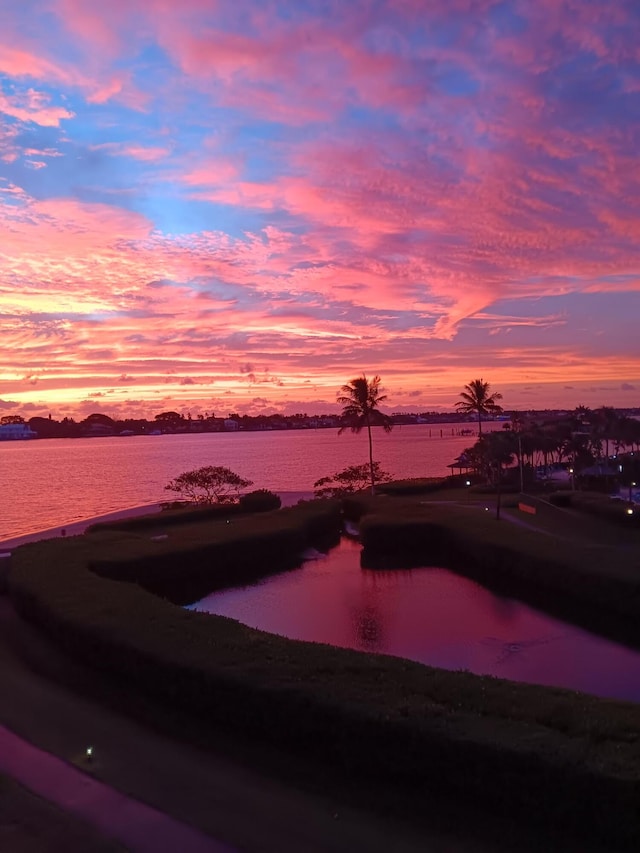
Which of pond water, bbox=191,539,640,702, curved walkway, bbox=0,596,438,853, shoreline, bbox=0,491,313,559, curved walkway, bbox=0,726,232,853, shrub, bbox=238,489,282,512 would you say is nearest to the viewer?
curved walkway, bbox=0,726,232,853

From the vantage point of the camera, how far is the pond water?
18156 mm

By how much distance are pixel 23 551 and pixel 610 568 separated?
2123 centimetres

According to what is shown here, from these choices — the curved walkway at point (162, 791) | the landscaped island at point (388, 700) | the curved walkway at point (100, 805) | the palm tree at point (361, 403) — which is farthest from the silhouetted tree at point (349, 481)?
the curved walkway at point (100, 805)

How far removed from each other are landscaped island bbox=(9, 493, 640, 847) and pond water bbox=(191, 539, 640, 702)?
276 centimetres

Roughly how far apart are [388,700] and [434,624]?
10897 mm

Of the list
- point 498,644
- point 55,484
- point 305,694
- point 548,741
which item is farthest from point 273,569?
point 55,484

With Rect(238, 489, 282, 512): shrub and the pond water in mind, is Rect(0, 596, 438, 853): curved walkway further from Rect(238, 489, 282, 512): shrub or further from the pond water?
Rect(238, 489, 282, 512): shrub

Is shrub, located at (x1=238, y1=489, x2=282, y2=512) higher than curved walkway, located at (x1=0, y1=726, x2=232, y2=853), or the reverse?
shrub, located at (x1=238, y1=489, x2=282, y2=512)

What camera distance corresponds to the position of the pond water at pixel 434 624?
18.2m

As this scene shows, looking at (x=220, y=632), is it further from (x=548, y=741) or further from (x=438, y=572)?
(x=438, y=572)

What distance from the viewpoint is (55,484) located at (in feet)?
380

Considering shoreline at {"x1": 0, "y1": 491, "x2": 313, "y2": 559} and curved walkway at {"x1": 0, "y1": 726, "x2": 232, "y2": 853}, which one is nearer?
curved walkway at {"x1": 0, "y1": 726, "x2": 232, "y2": 853}

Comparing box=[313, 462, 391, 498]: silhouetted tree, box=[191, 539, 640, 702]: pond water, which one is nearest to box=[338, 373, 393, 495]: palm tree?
box=[313, 462, 391, 498]: silhouetted tree

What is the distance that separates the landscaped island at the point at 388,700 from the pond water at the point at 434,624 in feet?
9.07
